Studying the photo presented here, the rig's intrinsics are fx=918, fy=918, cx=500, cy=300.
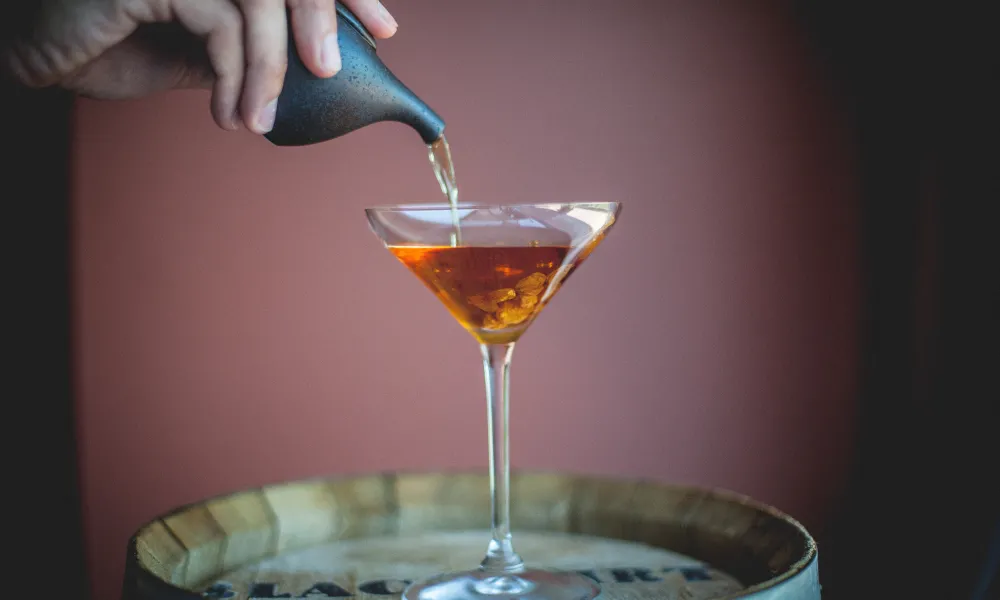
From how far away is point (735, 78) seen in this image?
2094 mm

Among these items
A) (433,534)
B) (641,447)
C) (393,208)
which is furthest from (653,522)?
(641,447)

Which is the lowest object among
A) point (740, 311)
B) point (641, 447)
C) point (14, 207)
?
point (641, 447)

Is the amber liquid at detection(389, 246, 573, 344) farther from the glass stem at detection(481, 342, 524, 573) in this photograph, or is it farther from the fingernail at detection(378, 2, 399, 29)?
the fingernail at detection(378, 2, 399, 29)

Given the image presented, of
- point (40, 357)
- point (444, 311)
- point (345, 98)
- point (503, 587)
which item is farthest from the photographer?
point (444, 311)

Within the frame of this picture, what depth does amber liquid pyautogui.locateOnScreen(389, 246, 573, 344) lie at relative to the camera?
2.98 feet

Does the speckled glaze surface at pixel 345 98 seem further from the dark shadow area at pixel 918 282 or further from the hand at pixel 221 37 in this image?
the dark shadow area at pixel 918 282

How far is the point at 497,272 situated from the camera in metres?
0.91

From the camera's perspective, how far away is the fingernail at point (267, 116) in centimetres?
90

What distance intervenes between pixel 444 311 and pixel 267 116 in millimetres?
1226

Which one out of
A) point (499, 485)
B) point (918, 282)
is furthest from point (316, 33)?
point (918, 282)

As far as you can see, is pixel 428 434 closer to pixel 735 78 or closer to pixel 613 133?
pixel 613 133

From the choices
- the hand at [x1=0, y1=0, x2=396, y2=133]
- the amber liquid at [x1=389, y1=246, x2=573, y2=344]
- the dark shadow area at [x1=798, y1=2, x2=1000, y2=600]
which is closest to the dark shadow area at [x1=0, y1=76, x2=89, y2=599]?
the hand at [x1=0, y1=0, x2=396, y2=133]

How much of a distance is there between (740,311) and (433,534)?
127 cm

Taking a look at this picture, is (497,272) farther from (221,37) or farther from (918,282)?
(918,282)
